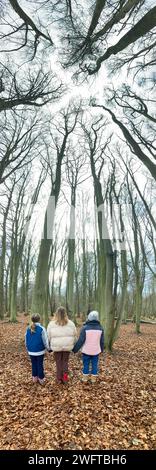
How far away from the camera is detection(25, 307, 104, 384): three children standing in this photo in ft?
18.5

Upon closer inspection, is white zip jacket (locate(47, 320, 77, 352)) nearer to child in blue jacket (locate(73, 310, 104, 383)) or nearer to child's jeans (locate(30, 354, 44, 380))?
child in blue jacket (locate(73, 310, 104, 383))

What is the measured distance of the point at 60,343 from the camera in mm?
5602

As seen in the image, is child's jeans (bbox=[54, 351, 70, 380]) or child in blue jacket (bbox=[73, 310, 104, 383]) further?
child in blue jacket (bbox=[73, 310, 104, 383])

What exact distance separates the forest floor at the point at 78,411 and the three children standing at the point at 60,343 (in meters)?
0.31

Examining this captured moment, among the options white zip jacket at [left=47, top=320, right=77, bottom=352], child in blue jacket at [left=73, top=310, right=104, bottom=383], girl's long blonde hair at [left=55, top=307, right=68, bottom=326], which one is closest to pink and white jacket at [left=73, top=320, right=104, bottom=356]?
child in blue jacket at [left=73, top=310, right=104, bottom=383]

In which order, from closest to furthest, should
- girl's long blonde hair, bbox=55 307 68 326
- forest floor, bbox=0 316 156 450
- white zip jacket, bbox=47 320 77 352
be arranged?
forest floor, bbox=0 316 156 450 < white zip jacket, bbox=47 320 77 352 < girl's long blonde hair, bbox=55 307 68 326

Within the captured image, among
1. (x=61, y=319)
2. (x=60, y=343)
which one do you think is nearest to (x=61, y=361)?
(x=60, y=343)

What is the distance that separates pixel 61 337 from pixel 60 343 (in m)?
0.12

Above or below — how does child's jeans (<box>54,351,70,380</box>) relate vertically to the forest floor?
above

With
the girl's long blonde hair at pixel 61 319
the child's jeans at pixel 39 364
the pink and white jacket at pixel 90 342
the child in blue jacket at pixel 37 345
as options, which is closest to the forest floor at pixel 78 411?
the child's jeans at pixel 39 364

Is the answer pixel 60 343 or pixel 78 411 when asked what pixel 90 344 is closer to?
pixel 60 343

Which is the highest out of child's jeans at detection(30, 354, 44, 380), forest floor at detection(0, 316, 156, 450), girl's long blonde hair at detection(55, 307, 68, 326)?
girl's long blonde hair at detection(55, 307, 68, 326)

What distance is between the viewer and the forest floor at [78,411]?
3652 millimetres
